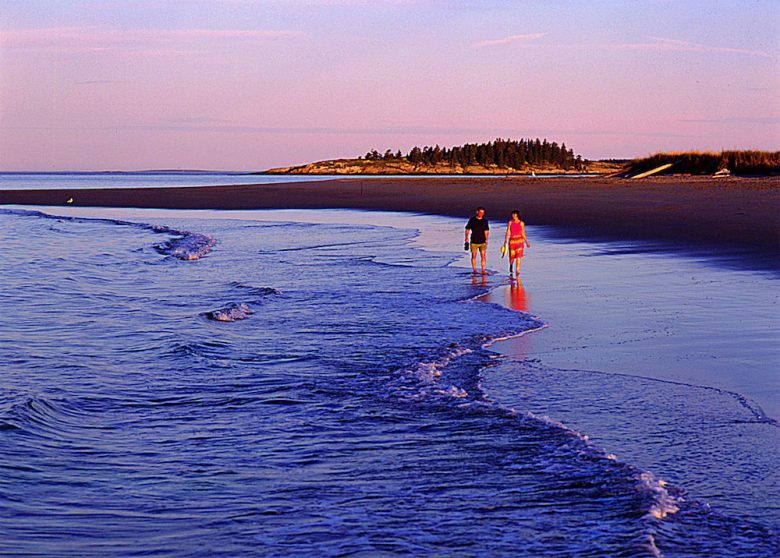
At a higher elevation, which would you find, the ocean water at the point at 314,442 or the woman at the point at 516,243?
the woman at the point at 516,243

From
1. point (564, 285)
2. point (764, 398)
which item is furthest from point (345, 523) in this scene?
point (564, 285)

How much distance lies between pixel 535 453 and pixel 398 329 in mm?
5366

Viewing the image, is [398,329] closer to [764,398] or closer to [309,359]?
[309,359]

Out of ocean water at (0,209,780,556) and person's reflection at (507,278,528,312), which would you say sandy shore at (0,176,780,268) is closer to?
person's reflection at (507,278,528,312)

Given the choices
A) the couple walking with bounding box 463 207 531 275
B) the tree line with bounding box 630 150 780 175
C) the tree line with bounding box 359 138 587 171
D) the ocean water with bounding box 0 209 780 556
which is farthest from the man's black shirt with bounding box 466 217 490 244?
the tree line with bounding box 359 138 587 171

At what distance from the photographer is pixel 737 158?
192 feet

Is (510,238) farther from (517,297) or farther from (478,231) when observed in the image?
(517,297)

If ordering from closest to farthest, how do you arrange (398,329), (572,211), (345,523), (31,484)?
(345,523) < (31,484) < (398,329) < (572,211)

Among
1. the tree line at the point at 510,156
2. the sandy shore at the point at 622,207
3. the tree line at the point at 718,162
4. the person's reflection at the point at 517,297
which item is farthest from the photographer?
the tree line at the point at 510,156

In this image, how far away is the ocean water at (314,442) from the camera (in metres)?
5.07

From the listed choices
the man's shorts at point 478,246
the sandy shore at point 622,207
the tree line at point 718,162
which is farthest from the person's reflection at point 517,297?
the tree line at point 718,162

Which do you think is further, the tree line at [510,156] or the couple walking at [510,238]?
the tree line at [510,156]

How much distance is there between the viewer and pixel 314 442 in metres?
6.85

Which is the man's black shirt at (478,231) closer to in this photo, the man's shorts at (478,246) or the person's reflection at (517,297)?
the man's shorts at (478,246)
